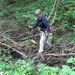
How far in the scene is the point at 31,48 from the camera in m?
7.80

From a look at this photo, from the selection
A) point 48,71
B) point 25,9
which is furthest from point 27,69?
point 25,9

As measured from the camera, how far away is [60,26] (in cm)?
976

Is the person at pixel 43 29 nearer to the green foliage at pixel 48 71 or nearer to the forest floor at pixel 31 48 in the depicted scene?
the forest floor at pixel 31 48

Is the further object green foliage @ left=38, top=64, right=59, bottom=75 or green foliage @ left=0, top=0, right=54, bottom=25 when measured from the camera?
green foliage @ left=0, top=0, right=54, bottom=25

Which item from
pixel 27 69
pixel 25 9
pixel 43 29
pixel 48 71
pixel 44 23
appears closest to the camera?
pixel 48 71

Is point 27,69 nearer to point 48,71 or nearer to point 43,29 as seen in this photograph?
point 48,71

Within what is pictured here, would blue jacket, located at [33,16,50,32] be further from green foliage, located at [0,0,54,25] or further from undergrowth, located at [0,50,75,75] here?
green foliage, located at [0,0,54,25]

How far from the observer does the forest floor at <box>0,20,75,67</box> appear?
7.18m

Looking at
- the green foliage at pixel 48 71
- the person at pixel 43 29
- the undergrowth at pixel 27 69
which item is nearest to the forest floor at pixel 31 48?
the person at pixel 43 29

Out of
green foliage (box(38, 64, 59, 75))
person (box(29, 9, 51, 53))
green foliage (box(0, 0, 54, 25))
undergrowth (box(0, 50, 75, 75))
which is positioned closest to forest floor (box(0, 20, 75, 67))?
person (box(29, 9, 51, 53))

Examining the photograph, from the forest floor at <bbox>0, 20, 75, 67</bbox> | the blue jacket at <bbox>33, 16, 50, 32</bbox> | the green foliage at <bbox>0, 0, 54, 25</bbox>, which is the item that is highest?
the blue jacket at <bbox>33, 16, 50, 32</bbox>

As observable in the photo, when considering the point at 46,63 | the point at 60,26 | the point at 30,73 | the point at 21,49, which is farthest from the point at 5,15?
the point at 30,73

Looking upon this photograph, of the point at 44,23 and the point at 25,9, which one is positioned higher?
the point at 44,23

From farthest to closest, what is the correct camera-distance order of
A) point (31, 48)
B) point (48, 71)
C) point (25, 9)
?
point (25, 9), point (31, 48), point (48, 71)
